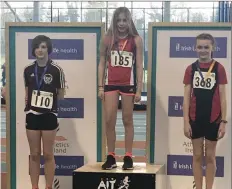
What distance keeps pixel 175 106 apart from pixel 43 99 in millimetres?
1125

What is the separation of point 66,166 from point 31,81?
0.86 metres

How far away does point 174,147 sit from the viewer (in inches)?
154

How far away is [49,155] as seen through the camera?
146 inches

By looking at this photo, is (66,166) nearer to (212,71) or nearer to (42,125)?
(42,125)

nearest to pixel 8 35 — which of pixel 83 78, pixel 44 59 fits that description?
pixel 44 59

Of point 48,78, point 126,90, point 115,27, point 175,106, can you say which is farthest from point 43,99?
point 175,106

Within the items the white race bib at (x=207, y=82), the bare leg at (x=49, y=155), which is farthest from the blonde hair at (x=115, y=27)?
the bare leg at (x=49, y=155)

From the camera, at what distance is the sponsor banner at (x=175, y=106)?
3863 mm

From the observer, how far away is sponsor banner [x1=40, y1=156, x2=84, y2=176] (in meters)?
3.99

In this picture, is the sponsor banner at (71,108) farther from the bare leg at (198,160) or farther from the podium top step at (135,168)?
the bare leg at (198,160)

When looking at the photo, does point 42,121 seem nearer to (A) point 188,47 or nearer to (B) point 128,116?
(B) point 128,116

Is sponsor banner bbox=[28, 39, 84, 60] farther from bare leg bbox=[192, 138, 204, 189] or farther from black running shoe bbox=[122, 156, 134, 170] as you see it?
bare leg bbox=[192, 138, 204, 189]

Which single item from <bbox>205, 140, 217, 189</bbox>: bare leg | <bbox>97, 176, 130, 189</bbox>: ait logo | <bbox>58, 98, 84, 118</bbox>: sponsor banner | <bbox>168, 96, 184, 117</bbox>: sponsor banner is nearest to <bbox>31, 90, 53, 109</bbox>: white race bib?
<bbox>58, 98, 84, 118</bbox>: sponsor banner

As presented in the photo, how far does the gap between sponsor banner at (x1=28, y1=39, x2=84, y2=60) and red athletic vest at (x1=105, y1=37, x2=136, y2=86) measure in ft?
1.32
